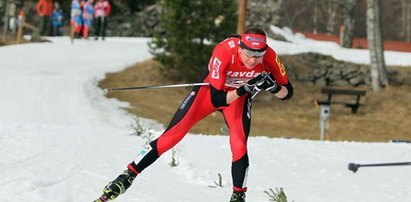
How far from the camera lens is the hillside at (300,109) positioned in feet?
63.6

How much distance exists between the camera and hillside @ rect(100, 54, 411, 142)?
1939cm

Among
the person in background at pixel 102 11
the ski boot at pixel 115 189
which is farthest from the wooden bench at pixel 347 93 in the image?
the ski boot at pixel 115 189

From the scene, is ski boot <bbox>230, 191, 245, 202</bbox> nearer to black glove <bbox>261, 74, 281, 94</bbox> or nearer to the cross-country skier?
the cross-country skier

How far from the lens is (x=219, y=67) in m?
5.88

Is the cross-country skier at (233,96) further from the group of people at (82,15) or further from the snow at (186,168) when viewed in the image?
the group of people at (82,15)

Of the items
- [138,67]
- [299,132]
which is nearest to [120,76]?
[138,67]

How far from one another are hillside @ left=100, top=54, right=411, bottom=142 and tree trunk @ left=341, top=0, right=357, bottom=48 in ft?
22.8

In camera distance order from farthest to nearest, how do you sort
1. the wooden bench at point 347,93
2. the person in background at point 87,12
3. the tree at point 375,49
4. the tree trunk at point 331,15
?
the tree trunk at point 331,15 → the person in background at point 87,12 → the tree at point 375,49 → the wooden bench at point 347,93

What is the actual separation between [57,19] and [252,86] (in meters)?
28.1

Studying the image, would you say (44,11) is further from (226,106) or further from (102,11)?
(226,106)

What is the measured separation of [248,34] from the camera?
5.86m

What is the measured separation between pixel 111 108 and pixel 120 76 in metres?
4.00

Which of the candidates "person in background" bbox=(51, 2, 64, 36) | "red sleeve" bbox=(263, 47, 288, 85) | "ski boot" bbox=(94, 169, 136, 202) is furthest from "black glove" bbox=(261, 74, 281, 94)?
"person in background" bbox=(51, 2, 64, 36)

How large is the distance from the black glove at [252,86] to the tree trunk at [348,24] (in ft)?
92.1
